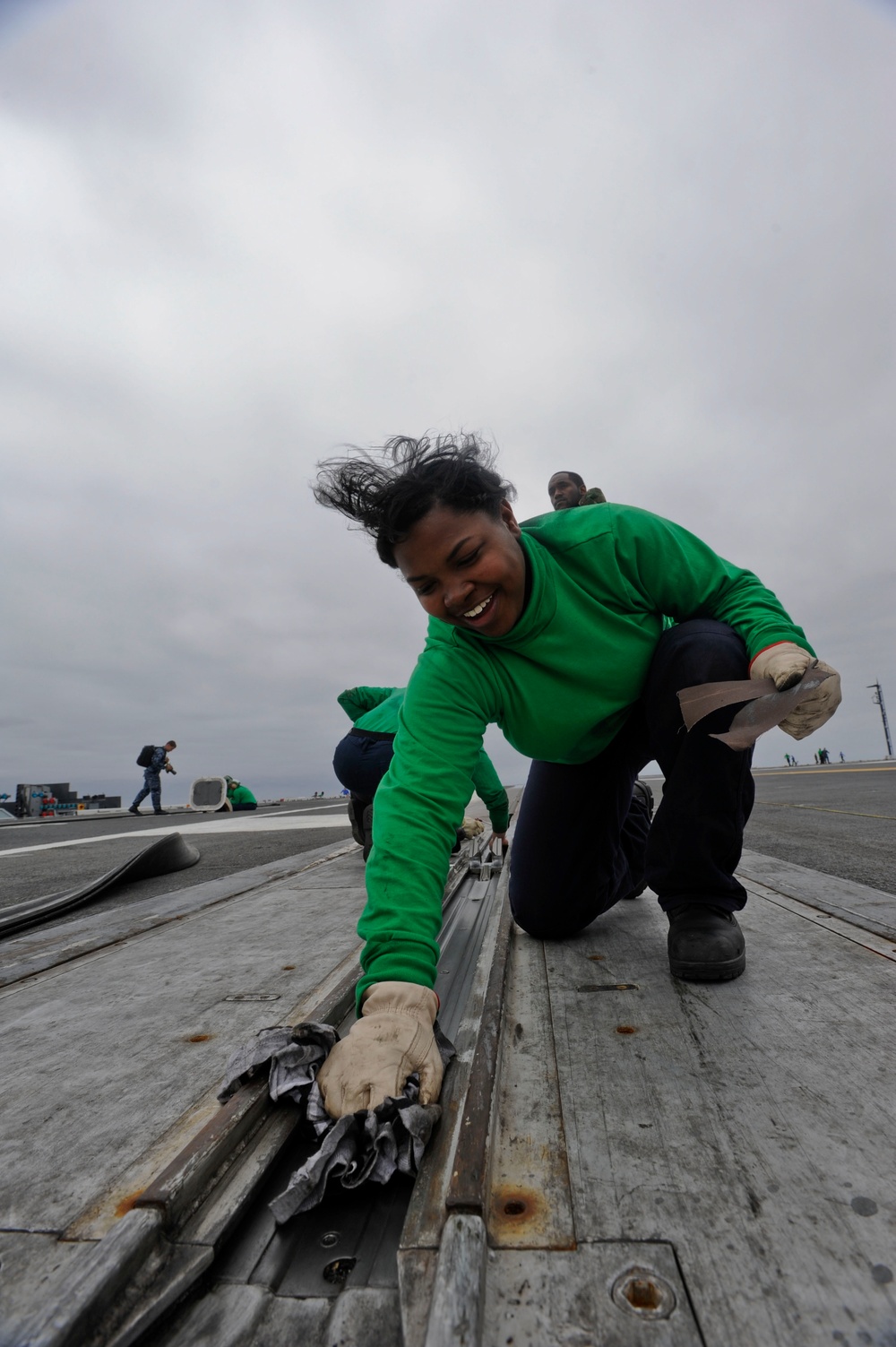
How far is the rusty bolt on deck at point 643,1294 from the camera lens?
2.10 feet

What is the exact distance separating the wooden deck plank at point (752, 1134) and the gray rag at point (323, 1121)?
212mm

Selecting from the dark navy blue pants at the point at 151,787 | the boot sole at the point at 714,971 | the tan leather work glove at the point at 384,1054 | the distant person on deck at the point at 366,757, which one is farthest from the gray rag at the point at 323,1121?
the dark navy blue pants at the point at 151,787

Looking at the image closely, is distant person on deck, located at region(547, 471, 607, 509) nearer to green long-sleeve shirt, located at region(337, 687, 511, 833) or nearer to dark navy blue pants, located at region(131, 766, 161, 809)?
green long-sleeve shirt, located at region(337, 687, 511, 833)

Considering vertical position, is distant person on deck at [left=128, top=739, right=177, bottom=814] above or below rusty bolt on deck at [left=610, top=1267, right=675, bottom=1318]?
above

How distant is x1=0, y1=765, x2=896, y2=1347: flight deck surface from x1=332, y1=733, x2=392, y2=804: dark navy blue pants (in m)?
2.54

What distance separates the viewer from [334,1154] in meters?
0.86

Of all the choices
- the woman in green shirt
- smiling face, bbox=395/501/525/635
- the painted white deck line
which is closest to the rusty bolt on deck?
the woman in green shirt

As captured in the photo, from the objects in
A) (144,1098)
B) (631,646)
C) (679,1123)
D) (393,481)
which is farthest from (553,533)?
(144,1098)

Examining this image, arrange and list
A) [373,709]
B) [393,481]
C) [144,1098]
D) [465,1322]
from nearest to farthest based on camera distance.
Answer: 1. [465,1322]
2. [144,1098]
3. [393,481]
4. [373,709]

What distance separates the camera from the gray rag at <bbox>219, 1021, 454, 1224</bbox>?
2.73 feet

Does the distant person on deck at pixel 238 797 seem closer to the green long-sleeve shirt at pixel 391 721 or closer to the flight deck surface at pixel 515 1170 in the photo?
the green long-sleeve shirt at pixel 391 721

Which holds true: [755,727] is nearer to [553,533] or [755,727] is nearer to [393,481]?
[553,533]

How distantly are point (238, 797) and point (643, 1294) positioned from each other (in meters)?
18.7

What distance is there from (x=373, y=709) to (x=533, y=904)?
2661 millimetres
